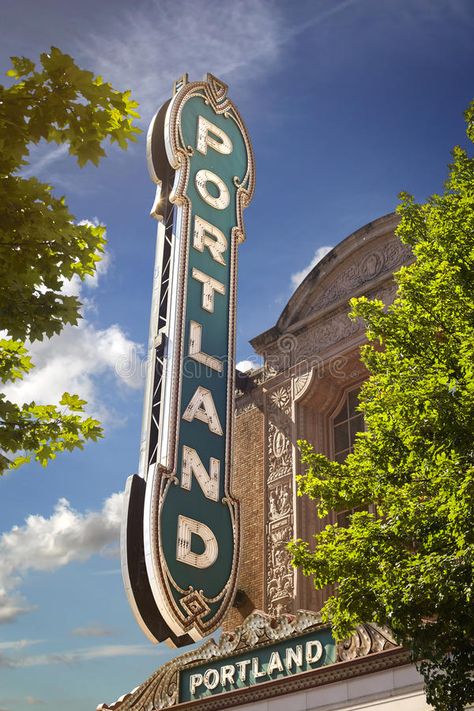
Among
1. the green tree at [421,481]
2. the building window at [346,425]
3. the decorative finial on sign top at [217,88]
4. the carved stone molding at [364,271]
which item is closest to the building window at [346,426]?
the building window at [346,425]

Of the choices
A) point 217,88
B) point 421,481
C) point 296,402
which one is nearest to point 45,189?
point 421,481

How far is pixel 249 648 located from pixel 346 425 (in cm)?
650

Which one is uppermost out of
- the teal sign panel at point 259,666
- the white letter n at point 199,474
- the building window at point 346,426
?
the building window at point 346,426

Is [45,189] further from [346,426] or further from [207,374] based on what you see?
[346,426]

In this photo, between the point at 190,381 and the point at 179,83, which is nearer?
the point at 190,381

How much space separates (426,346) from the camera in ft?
34.3

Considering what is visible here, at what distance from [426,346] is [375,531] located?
2424 millimetres

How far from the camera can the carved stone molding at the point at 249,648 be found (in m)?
11.6

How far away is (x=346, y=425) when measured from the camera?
18.5 m

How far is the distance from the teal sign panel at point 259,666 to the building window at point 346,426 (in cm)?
568

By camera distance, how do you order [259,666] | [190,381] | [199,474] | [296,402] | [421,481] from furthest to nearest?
[296,402], [190,381], [199,474], [259,666], [421,481]

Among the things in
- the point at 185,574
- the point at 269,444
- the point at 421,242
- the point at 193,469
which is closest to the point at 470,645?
the point at 421,242

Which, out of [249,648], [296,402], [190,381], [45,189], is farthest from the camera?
[296,402]

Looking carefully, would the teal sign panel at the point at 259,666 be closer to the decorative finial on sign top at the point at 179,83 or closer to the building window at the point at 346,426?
the building window at the point at 346,426
